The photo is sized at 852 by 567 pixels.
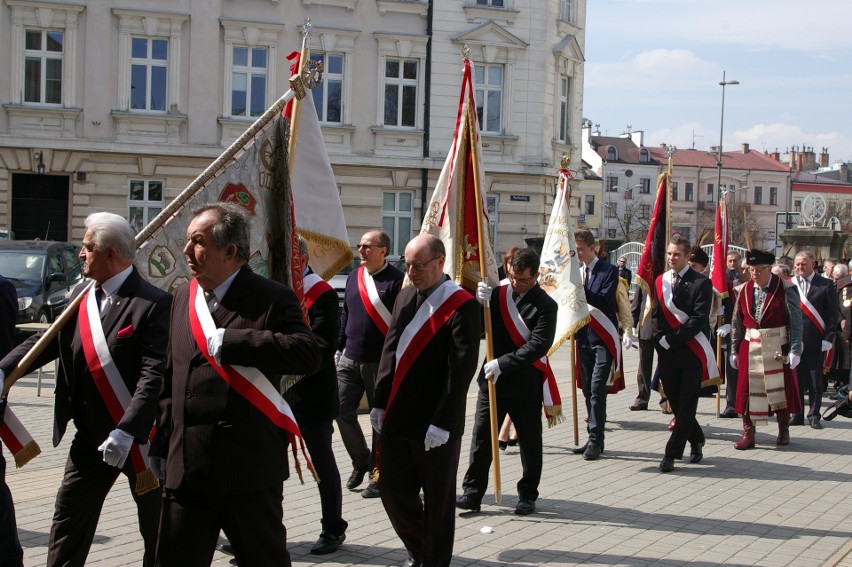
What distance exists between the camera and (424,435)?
616cm

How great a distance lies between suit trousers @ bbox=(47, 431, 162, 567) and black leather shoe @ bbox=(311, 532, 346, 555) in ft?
5.53

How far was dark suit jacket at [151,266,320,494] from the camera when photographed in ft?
14.9

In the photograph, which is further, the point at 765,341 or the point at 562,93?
the point at 562,93

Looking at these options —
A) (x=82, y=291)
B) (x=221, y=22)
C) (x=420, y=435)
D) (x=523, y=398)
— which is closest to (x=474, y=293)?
(x=523, y=398)

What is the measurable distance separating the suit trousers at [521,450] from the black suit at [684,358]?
2.16m

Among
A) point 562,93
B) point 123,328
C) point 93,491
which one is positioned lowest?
point 93,491

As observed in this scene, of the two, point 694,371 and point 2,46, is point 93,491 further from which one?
point 2,46

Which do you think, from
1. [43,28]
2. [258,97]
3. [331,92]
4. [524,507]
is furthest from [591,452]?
[43,28]

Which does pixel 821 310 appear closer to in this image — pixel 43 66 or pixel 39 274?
pixel 39 274

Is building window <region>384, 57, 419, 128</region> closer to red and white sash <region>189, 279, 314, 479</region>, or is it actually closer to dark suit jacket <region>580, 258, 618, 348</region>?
dark suit jacket <region>580, 258, 618, 348</region>

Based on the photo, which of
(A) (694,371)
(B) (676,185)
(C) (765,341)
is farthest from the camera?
(B) (676,185)

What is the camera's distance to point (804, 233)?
81.6ft

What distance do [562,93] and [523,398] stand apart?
27.9 m

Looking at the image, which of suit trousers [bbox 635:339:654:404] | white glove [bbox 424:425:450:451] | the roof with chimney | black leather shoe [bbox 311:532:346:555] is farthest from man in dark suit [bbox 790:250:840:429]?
the roof with chimney
